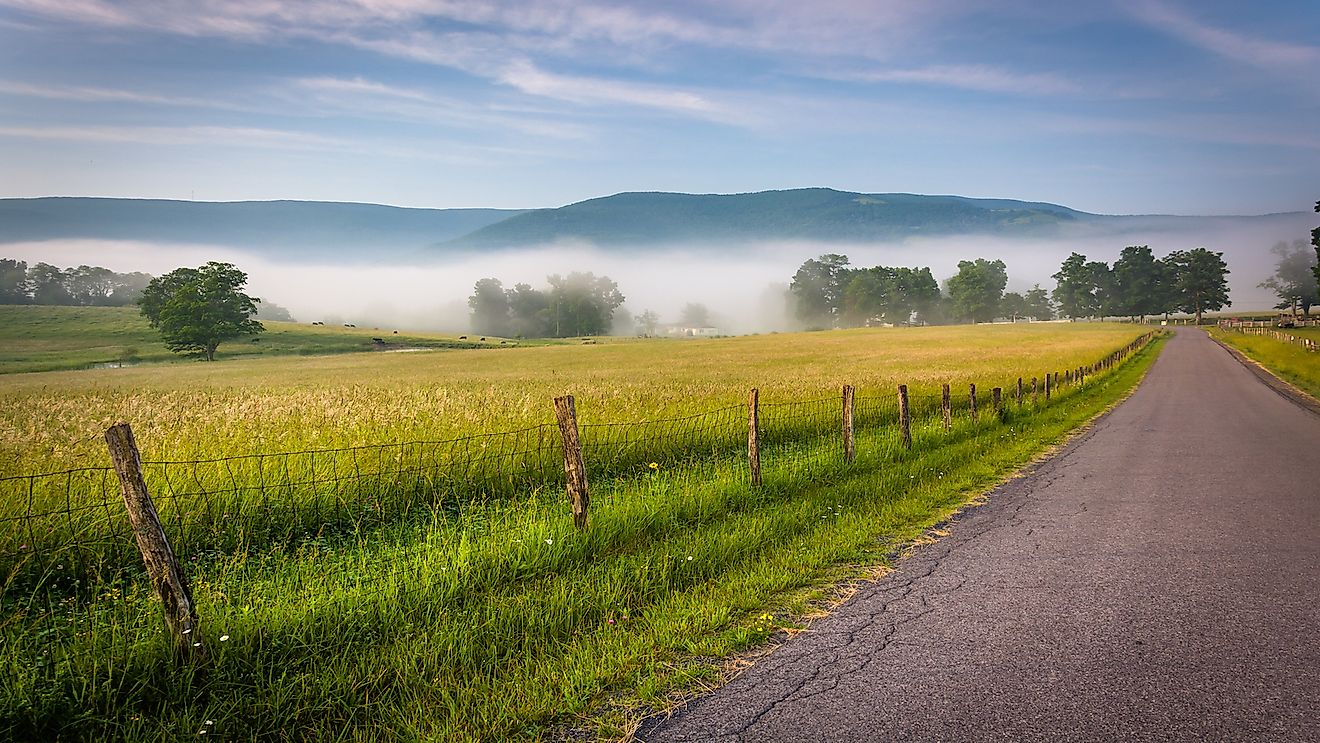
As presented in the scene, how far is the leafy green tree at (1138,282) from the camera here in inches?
6078

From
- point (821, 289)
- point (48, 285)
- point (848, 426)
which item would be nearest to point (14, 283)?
point (48, 285)

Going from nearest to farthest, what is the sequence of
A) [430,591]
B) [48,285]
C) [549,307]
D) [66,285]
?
[430,591], [48,285], [66,285], [549,307]

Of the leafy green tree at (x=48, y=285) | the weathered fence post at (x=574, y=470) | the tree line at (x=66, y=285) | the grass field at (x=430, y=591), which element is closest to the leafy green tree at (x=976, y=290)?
the tree line at (x=66, y=285)

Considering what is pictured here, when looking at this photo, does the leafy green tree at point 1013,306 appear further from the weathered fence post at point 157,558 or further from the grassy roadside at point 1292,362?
the weathered fence post at point 157,558

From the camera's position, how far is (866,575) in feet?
21.2

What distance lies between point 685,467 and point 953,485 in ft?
13.2

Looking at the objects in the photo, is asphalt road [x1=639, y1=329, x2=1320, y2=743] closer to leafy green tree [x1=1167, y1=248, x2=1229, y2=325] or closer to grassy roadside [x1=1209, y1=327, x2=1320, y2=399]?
grassy roadside [x1=1209, y1=327, x2=1320, y2=399]

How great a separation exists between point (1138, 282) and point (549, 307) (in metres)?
133

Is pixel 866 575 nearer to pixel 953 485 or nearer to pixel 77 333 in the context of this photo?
pixel 953 485

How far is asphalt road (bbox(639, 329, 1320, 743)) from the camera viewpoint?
3.82 meters

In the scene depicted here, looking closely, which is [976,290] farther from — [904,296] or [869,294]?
[869,294]

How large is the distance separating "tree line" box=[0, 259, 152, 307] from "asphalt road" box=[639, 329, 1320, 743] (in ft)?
442

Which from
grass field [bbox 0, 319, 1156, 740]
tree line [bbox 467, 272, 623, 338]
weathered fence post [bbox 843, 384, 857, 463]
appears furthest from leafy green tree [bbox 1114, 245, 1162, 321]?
grass field [bbox 0, 319, 1156, 740]

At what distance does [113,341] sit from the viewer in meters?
78.8
